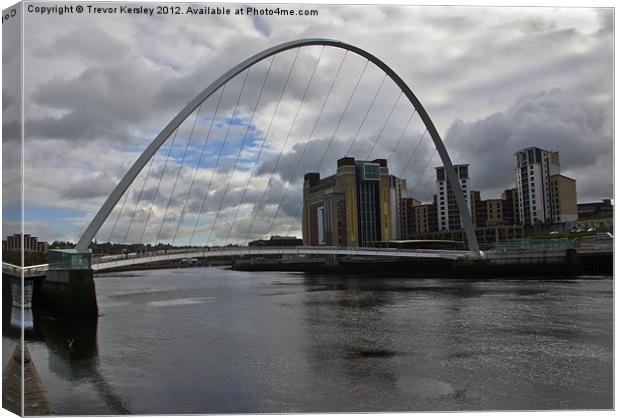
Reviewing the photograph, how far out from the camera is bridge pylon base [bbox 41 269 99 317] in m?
11.8

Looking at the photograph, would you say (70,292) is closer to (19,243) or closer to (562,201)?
(19,243)

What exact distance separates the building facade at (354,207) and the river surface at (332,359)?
4754cm

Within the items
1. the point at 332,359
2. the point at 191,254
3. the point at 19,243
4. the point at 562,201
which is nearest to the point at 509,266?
the point at 562,201

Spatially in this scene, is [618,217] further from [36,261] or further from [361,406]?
[36,261]

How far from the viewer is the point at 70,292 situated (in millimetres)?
13125

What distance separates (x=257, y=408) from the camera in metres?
7.01

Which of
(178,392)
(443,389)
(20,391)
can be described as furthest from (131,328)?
(443,389)

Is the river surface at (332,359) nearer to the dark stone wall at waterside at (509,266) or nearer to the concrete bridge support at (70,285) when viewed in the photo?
the concrete bridge support at (70,285)

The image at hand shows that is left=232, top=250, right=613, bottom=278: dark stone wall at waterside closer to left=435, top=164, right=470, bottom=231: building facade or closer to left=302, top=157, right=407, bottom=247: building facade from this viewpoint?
left=302, top=157, right=407, bottom=247: building facade

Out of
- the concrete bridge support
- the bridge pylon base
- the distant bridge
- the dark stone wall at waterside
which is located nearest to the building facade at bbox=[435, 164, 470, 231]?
the dark stone wall at waterside

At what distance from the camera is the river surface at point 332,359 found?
727 centimetres

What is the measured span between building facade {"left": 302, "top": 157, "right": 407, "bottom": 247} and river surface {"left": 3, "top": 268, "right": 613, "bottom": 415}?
4754 centimetres

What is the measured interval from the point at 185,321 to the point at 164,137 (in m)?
5.73

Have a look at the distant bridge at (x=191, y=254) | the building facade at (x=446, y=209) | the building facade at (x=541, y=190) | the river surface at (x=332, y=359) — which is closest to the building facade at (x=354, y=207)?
the building facade at (x=446, y=209)
